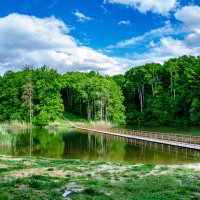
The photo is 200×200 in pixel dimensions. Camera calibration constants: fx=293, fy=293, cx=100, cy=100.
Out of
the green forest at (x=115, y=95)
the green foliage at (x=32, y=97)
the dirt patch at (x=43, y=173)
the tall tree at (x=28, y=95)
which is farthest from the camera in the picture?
the green foliage at (x=32, y=97)

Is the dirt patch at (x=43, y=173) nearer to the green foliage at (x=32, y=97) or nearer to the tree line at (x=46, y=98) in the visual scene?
the tree line at (x=46, y=98)

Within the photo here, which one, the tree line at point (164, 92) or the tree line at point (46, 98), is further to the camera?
the tree line at point (46, 98)

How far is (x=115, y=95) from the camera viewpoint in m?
75.7

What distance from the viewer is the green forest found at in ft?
233

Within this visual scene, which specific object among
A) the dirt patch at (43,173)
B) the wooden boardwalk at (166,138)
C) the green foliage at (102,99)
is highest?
the green foliage at (102,99)

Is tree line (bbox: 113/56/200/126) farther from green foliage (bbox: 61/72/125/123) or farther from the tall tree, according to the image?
the tall tree

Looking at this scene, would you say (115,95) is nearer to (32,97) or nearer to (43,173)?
(32,97)

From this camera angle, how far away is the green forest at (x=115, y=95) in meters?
71.1

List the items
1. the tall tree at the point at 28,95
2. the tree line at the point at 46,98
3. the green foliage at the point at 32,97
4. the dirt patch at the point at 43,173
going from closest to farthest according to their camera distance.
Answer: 1. the dirt patch at the point at 43,173
2. the tall tree at the point at 28,95
3. the tree line at the point at 46,98
4. the green foliage at the point at 32,97

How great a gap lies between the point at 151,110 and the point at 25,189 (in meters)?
70.6

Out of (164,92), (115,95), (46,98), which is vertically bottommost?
(46,98)

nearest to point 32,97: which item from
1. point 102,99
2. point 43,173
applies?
point 102,99

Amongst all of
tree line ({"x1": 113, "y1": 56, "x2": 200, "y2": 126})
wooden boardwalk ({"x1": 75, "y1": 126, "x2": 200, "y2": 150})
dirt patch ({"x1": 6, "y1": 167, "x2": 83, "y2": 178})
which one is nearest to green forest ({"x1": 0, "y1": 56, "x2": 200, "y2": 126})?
tree line ({"x1": 113, "y1": 56, "x2": 200, "y2": 126})

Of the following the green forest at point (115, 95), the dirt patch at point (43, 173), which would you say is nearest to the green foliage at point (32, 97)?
the green forest at point (115, 95)
